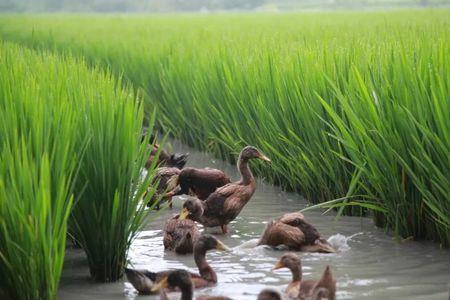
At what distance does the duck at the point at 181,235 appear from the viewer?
623 cm

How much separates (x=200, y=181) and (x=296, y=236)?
174 cm

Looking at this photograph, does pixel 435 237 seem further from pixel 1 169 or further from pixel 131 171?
pixel 1 169

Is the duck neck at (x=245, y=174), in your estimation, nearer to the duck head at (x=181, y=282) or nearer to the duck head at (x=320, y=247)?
the duck head at (x=320, y=247)

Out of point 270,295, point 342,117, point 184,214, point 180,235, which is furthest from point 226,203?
point 270,295

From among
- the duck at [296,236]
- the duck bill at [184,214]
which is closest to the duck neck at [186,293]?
the duck at [296,236]

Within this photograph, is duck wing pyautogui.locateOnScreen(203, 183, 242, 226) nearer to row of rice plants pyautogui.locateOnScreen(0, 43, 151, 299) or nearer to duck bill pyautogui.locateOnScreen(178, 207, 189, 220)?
duck bill pyautogui.locateOnScreen(178, 207, 189, 220)

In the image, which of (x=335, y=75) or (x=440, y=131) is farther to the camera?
(x=335, y=75)

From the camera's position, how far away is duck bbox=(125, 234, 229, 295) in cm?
518

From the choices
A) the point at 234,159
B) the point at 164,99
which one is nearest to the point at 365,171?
the point at 234,159

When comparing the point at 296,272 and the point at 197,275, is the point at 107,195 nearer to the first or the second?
the point at 197,275

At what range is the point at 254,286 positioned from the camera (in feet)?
17.7

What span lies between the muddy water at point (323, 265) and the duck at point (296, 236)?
6 centimetres

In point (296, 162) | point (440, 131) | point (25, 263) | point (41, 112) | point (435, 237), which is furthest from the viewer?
point (296, 162)

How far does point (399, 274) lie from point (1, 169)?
88.5 inches
